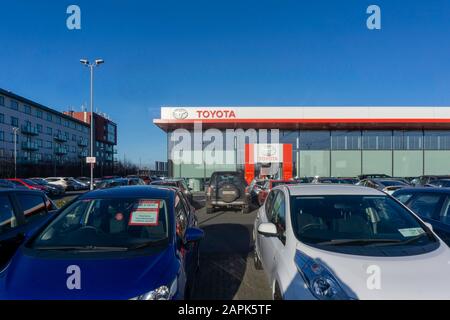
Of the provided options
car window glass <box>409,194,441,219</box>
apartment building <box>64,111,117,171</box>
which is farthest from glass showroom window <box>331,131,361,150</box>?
apartment building <box>64,111,117,171</box>

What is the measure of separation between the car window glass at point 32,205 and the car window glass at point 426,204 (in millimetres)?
6702

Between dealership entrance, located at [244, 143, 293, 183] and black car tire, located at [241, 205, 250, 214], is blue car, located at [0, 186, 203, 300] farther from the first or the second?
dealership entrance, located at [244, 143, 293, 183]

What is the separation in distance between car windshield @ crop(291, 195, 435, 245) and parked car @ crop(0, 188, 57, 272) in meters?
3.67

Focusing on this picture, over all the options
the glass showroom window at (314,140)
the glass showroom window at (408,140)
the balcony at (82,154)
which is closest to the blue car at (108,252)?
the glass showroom window at (314,140)

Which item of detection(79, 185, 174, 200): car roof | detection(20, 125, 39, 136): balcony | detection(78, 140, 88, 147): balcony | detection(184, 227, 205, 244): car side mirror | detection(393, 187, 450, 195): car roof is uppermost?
detection(20, 125, 39, 136): balcony

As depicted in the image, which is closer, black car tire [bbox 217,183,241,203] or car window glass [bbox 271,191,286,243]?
car window glass [bbox 271,191,286,243]

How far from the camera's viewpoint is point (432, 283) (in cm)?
262

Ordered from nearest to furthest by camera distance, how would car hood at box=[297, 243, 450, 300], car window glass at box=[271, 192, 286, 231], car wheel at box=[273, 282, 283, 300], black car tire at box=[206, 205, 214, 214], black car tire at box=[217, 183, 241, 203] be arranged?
1. car hood at box=[297, 243, 450, 300]
2. car wheel at box=[273, 282, 283, 300]
3. car window glass at box=[271, 192, 286, 231]
4. black car tire at box=[217, 183, 241, 203]
5. black car tire at box=[206, 205, 214, 214]

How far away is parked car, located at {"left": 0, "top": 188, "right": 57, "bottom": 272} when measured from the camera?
449 centimetres

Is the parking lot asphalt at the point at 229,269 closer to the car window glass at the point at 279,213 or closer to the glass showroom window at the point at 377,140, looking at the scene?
the car window glass at the point at 279,213

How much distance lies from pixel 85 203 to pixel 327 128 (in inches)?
940

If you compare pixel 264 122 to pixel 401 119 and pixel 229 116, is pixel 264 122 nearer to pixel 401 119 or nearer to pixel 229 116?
→ pixel 229 116

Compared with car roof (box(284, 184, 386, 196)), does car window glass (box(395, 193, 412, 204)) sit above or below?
below
